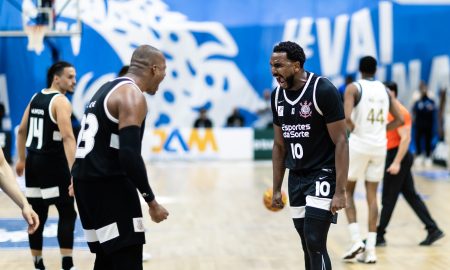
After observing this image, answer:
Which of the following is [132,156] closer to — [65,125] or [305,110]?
[305,110]

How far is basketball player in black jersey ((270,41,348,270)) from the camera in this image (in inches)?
213

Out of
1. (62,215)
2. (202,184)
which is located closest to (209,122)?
(202,184)

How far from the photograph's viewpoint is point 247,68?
22.0 metres

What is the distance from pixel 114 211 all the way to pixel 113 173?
23 cm

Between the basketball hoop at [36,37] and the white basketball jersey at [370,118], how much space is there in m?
4.14

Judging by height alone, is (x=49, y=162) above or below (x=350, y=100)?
below

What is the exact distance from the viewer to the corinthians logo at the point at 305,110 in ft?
17.9

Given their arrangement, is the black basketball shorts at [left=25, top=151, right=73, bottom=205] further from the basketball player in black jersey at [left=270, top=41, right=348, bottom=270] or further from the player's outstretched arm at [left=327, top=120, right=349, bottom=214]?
the player's outstretched arm at [left=327, top=120, right=349, bottom=214]

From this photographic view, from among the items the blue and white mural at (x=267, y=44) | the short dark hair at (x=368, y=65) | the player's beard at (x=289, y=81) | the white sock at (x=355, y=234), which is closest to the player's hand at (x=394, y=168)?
the white sock at (x=355, y=234)

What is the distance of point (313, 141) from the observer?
5.54 m

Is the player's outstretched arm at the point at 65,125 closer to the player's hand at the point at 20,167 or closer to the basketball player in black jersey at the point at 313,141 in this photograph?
the player's hand at the point at 20,167

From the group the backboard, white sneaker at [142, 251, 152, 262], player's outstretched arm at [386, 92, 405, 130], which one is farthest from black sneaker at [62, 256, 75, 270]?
player's outstretched arm at [386, 92, 405, 130]

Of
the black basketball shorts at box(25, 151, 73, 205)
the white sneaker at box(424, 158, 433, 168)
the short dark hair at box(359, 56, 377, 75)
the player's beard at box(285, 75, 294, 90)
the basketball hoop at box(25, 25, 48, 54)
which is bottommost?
the white sneaker at box(424, 158, 433, 168)

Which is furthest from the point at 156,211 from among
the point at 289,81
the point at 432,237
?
the point at 432,237
